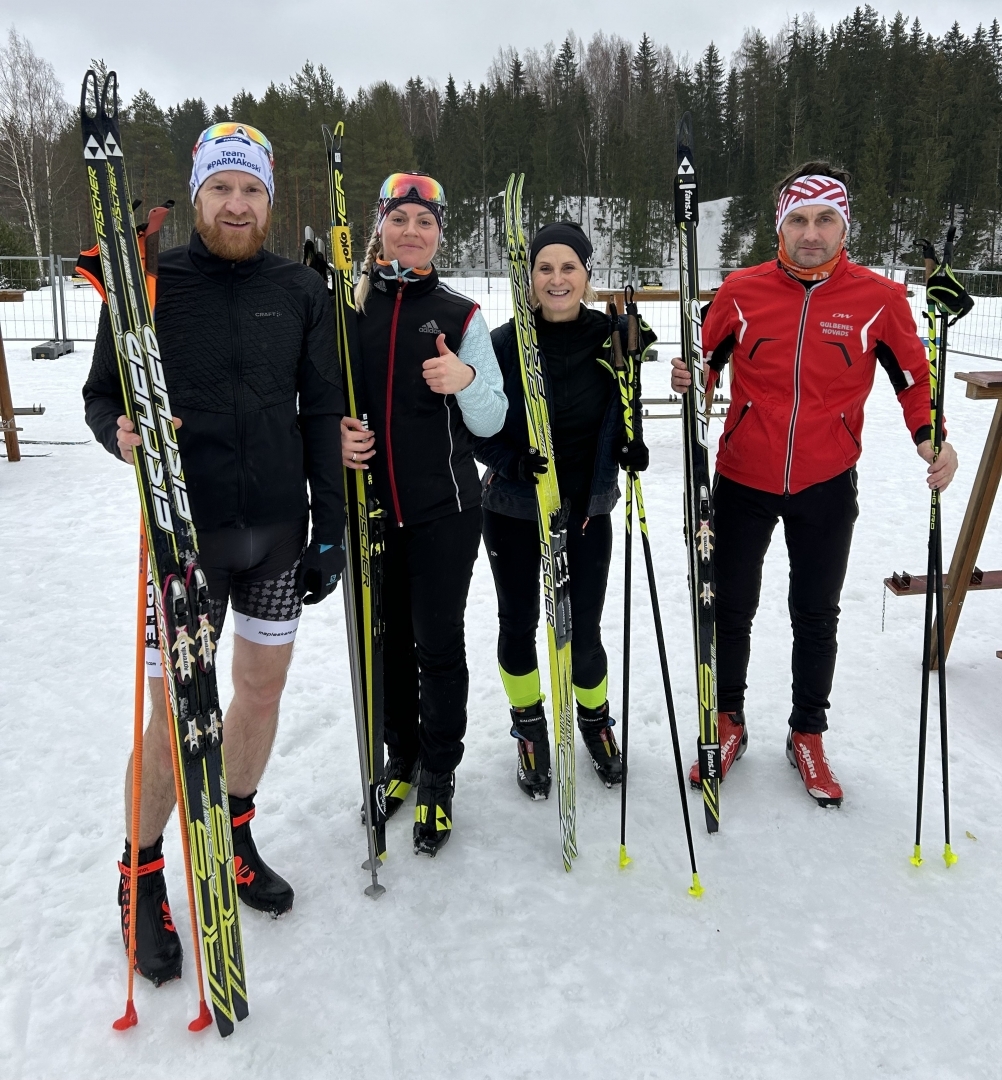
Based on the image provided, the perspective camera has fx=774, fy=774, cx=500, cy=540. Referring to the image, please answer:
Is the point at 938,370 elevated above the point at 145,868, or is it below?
above

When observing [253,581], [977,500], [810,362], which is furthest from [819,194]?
[253,581]

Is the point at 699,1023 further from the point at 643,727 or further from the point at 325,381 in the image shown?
the point at 325,381

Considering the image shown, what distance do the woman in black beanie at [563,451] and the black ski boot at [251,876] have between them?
102cm

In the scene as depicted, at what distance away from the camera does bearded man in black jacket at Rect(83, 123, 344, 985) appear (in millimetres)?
1883

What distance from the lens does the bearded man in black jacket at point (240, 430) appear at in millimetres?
1883

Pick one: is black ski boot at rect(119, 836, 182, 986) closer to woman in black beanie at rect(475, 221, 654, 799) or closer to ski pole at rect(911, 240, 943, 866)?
woman in black beanie at rect(475, 221, 654, 799)

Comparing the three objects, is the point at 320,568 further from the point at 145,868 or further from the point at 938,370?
the point at 938,370

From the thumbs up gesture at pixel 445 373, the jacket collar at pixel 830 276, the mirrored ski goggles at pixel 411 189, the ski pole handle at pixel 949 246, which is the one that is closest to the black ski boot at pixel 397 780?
the thumbs up gesture at pixel 445 373

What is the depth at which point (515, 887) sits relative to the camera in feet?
7.93

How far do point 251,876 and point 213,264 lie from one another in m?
1.74

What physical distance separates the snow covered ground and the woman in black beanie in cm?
74

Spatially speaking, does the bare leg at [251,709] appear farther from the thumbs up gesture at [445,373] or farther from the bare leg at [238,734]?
the thumbs up gesture at [445,373]

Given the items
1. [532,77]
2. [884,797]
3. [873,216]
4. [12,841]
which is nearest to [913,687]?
[884,797]

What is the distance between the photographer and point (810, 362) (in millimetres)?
2535
